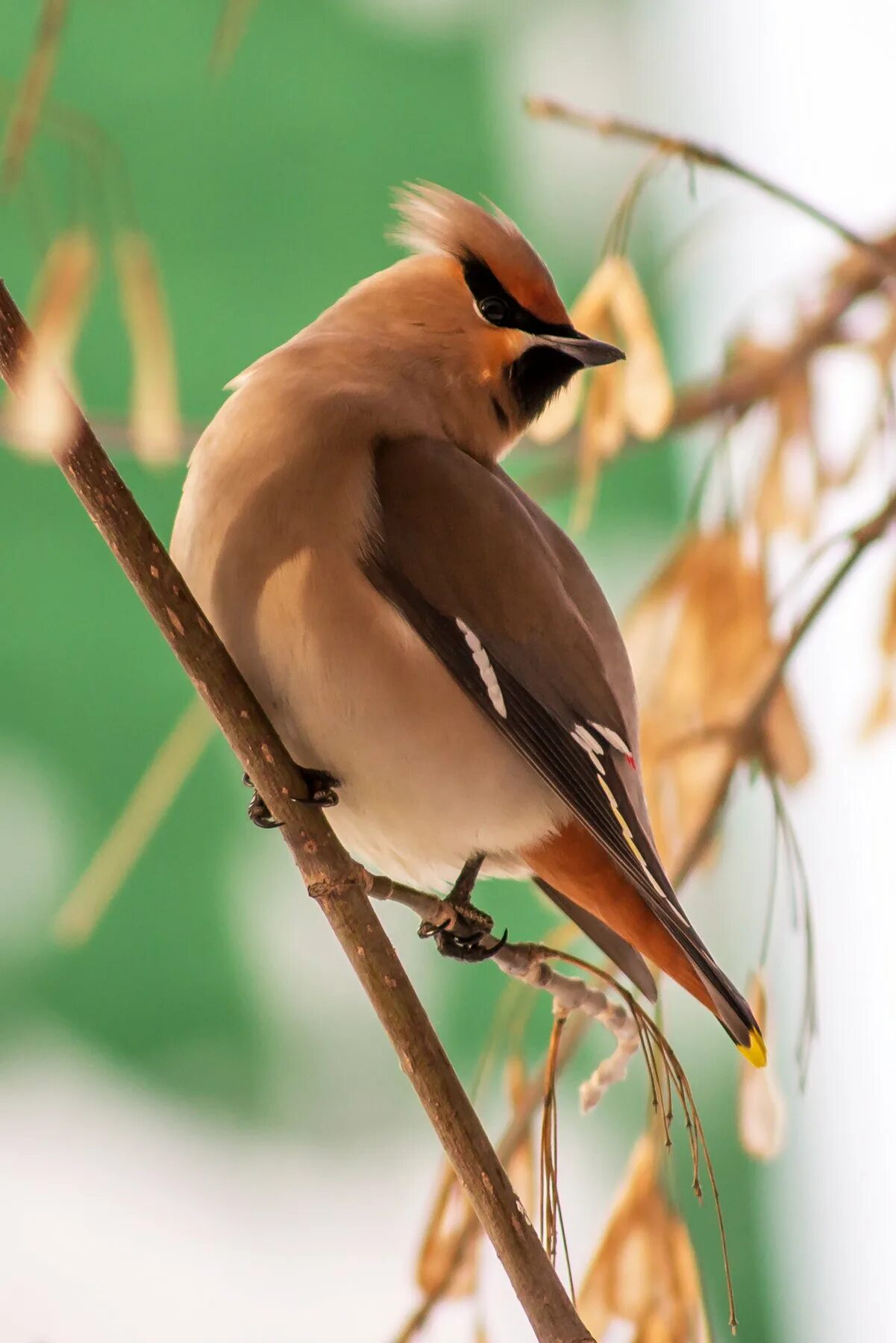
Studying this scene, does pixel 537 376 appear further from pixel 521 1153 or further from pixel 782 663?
pixel 521 1153

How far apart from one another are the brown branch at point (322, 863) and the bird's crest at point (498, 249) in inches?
16.2

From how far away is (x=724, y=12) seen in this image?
7.30 ft

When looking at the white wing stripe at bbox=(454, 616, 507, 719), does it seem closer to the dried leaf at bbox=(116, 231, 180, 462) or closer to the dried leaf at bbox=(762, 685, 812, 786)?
the dried leaf at bbox=(116, 231, 180, 462)

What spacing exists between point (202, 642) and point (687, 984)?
0.38 meters

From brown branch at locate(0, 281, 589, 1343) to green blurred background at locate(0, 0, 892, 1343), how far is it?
972mm

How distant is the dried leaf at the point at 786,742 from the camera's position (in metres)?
1.54

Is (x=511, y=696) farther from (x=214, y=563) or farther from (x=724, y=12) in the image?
(x=724, y=12)

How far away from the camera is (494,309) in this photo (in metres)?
1.17

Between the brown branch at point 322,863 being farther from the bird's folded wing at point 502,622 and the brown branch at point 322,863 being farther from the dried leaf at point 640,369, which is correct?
the dried leaf at point 640,369

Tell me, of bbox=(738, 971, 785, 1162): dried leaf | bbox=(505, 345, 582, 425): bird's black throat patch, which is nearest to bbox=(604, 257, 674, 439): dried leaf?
bbox=(505, 345, 582, 425): bird's black throat patch

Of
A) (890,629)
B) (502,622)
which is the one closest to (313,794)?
(502,622)

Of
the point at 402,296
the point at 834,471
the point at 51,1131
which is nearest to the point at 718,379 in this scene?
the point at 834,471

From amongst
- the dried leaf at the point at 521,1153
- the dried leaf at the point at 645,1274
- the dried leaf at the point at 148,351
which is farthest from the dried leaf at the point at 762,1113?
the dried leaf at the point at 148,351

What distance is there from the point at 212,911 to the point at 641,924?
3.48ft
